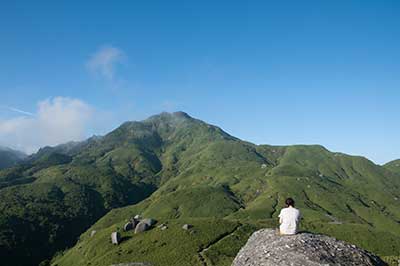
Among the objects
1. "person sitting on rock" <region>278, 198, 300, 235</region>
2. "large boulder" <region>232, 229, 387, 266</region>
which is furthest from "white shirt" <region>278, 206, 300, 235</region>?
"large boulder" <region>232, 229, 387, 266</region>

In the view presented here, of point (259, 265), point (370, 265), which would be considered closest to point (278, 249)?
point (259, 265)

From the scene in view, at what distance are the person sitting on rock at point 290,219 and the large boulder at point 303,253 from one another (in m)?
0.67

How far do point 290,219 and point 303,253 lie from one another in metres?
3.58


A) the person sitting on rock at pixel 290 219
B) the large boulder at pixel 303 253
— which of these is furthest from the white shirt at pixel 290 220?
the large boulder at pixel 303 253

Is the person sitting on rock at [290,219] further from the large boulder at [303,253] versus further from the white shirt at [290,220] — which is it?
the large boulder at [303,253]

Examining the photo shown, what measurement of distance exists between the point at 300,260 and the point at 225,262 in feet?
559

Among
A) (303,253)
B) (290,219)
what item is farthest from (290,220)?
(303,253)

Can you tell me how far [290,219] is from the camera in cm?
3042

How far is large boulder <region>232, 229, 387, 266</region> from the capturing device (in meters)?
27.0

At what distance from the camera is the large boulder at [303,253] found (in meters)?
27.0

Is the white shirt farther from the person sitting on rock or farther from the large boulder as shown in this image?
the large boulder

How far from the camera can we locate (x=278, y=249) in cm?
2852

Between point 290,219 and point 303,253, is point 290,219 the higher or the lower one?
the higher one

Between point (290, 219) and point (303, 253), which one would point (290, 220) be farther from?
point (303, 253)
